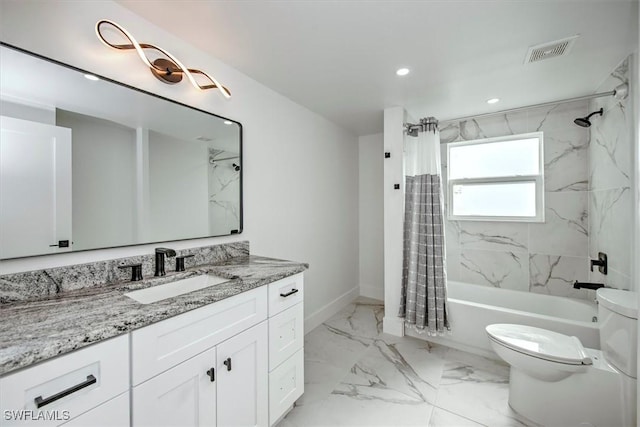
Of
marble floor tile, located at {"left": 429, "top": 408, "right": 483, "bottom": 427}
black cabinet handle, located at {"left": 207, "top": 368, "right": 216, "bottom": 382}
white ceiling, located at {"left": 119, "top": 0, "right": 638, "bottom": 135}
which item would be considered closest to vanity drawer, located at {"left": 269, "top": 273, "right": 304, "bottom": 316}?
black cabinet handle, located at {"left": 207, "top": 368, "right": 216, "bottom": 382}

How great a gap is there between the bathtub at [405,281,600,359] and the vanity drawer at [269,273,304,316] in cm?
162

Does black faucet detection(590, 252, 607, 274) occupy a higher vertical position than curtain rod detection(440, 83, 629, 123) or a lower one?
lower

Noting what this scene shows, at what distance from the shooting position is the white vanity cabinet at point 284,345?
1.44 meters

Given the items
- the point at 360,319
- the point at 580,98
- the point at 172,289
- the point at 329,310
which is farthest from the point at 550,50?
the point at 329,310

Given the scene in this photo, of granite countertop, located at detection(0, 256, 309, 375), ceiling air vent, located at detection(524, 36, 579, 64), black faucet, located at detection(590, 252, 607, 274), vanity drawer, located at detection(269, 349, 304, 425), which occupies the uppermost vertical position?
ceiling air vent, located at detection(524, 36, 579, 64)

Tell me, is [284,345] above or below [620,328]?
below

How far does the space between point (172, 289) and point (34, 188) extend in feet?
2.33

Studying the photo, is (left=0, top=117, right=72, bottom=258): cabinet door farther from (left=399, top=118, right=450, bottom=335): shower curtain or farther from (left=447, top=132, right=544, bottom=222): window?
(left=447, top=132, right=544, bottom=222): window

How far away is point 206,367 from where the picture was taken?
112 cm

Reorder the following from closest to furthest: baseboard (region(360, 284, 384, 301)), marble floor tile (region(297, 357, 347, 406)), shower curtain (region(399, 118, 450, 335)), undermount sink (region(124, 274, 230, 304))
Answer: undermount sink (region(124, 274, 230, 304)) → marble floor tile (region(297, 357, 347, 406)) → shower curtain (region(399, 118, 450, 335)) → baseboard (region(360, 284, 384, 301))

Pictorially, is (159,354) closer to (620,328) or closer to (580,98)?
(620,328)

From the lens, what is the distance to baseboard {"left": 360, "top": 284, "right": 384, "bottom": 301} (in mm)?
3650

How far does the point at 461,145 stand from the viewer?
309 cm

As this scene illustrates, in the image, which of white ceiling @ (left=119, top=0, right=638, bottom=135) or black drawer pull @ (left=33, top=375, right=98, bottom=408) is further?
white ceiling @ (left=119, top=0, right=638, bottom=135)
